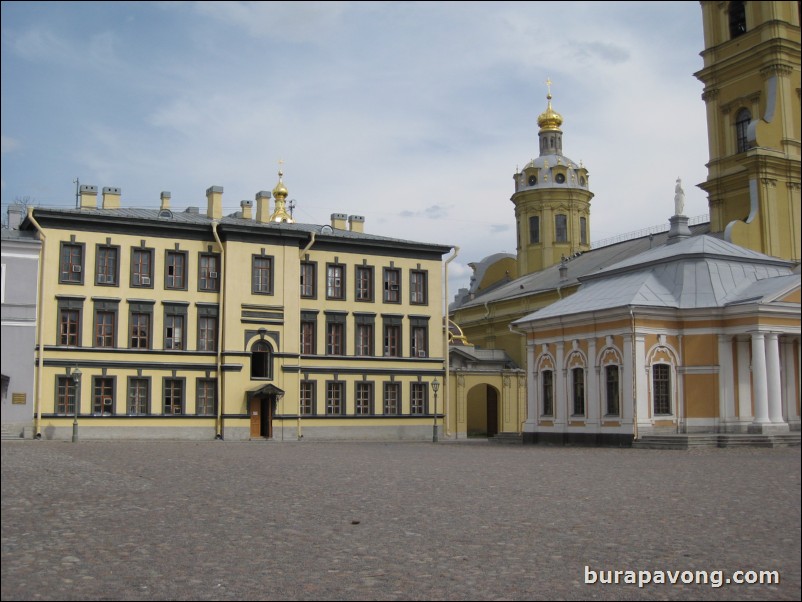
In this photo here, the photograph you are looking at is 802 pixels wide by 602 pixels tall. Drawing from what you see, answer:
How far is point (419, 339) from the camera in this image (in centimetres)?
4444

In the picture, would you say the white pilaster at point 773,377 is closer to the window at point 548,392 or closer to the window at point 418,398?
the window at point 548,392

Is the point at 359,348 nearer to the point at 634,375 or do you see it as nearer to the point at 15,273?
the point at 634,375

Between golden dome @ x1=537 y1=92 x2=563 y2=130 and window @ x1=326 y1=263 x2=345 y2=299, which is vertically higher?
golden dome @ x1=537 y1=92 x2=563 y2=130

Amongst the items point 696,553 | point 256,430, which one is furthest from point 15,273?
point 256,430

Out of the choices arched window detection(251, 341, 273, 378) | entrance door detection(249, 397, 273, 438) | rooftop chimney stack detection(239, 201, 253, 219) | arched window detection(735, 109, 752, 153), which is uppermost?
arched window detection(735, 109, 752, 153)

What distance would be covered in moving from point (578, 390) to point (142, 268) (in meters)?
18.7

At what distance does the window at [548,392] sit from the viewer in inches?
1448

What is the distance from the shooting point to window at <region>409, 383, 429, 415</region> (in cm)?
4403

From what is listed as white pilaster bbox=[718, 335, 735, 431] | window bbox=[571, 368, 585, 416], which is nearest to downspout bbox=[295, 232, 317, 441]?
window bbox=[571, 368, 585, 416]

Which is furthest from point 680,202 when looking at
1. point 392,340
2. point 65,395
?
point 65,395

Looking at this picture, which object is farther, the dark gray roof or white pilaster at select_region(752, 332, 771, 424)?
the dark gray roof

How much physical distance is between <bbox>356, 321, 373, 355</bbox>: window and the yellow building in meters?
0.07

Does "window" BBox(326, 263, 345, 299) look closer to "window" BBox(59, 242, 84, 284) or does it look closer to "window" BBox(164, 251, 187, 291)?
"window" BBox(164, 251, 187, 291)

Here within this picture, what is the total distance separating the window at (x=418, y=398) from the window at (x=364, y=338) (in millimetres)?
2982
